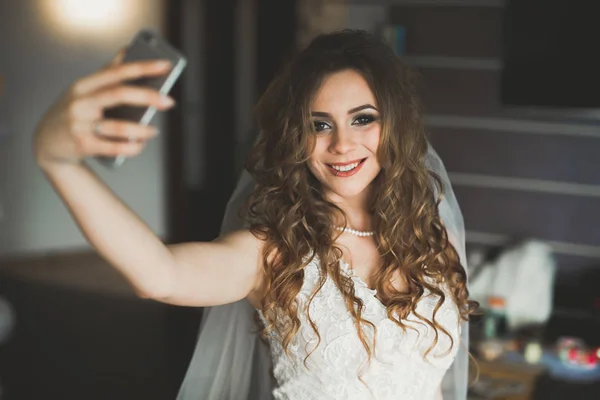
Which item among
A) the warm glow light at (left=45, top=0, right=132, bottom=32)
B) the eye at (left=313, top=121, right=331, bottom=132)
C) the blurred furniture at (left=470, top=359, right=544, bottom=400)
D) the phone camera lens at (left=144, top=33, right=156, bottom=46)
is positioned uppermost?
the warm glow light at (left=45, top=0, right=132, bottom=32)

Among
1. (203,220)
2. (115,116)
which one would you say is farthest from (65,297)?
(115,116)

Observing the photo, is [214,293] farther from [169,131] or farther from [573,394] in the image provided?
[169,131]

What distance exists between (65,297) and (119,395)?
5.53ft

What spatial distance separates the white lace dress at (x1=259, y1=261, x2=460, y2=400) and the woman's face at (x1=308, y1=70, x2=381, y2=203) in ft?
0.74

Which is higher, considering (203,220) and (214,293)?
(214,293)

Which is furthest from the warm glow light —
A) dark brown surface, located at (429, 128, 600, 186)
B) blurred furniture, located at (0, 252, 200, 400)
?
dark brown surface, located at (429, 128, 600, 186)

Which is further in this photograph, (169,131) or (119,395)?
(169,131)

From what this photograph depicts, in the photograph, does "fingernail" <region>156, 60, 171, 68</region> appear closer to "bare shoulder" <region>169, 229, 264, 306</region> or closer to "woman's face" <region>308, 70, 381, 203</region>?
"bare shoulder" <region>169, 229, 264, 306</region>

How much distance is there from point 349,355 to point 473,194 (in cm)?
275

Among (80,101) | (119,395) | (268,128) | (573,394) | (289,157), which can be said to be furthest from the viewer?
(119,395)

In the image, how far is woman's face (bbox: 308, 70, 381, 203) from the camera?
1.54m

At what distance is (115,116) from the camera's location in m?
0.88

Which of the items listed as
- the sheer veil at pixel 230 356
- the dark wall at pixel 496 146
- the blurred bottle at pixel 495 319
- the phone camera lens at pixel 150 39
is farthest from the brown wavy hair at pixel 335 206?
the dark wall at pixel 496 146

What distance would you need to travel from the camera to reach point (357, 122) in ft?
5.13
